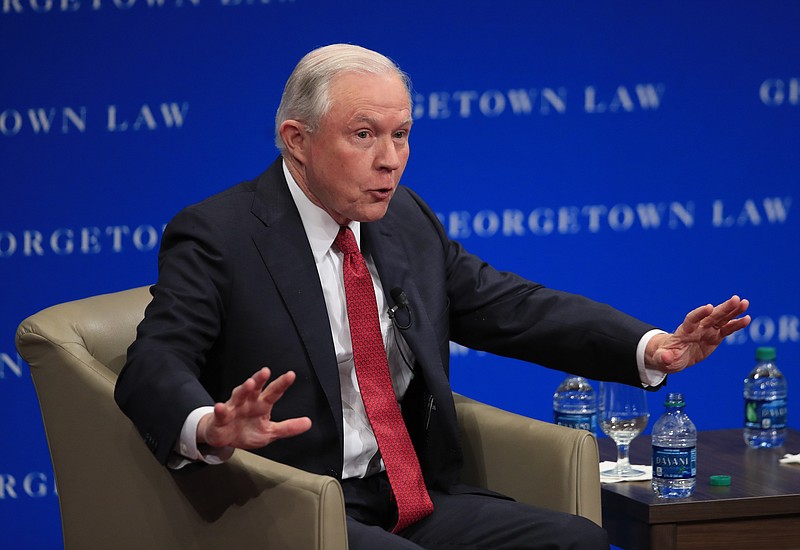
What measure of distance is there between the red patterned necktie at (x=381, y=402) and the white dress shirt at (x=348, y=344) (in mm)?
24

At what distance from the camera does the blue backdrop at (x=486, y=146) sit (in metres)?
3.77

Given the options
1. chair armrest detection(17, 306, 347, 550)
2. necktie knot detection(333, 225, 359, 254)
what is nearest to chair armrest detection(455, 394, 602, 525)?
necktie knot detection(333, 225, 359, 254)

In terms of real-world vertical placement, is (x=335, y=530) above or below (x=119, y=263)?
below

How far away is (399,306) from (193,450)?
605mm

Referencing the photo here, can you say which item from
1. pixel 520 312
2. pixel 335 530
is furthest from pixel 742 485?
pixel 335 530

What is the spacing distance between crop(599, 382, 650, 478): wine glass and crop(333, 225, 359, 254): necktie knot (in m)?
0.71

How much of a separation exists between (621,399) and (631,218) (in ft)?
4.54

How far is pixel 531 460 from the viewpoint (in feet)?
7.89

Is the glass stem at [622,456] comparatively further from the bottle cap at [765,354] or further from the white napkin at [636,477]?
the bottle cap at [765,354]

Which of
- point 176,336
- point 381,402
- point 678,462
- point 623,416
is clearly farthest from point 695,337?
point 176,336

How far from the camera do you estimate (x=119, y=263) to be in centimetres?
383

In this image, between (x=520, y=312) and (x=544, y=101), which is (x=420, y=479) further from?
(x=544, y=101)

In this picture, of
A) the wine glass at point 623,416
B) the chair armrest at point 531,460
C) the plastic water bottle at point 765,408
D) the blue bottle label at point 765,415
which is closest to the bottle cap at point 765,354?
the plastic water bottle at point 765,408

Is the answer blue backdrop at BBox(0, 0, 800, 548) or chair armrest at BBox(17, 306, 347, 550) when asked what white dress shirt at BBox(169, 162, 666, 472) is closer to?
chair armrest at BBox(17, 306, 347, 550)
